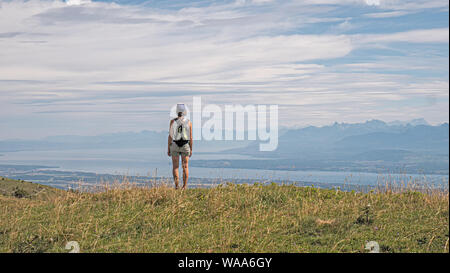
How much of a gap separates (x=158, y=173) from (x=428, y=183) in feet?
27.8

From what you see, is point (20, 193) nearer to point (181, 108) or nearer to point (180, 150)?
point (180, 150)

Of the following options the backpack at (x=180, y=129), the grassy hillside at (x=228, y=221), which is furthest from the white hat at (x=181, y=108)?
the grassy hillside at (x=228, y=221)

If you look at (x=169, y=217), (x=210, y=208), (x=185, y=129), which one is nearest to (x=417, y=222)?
(x=210, y=208)

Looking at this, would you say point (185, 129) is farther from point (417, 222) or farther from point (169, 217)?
point (417, 222)

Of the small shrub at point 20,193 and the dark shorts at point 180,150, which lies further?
the small shrub at point 20,193

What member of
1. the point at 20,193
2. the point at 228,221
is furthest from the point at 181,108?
the point at 20,193

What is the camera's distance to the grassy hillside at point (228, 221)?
853cm

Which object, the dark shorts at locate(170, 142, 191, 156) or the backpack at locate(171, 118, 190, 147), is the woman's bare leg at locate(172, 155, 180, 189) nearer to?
the dark shorts at locate(170, 142, 191, 156)

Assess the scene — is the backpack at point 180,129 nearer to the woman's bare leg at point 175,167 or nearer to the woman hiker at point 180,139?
the woman hiker at point 180,139

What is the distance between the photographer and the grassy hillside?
8.53 meters

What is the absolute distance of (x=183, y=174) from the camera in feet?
44.4

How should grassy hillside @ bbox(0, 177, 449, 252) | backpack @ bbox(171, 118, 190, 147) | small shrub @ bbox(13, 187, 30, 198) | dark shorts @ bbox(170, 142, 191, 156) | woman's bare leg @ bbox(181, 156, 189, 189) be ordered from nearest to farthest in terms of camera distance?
grassy hillside @ bbox(0, 177, 449, 252)
backpack @ bbox(171, 118, 190, 147)
dark shorts @ bbox(170, 142, 191, 156)
woman's bare leg @ bbox(181, 156, 189, 189)
small shrub @ bbox(13, 187, 30, 198)

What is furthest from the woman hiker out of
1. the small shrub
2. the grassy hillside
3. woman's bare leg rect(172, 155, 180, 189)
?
the small shrub

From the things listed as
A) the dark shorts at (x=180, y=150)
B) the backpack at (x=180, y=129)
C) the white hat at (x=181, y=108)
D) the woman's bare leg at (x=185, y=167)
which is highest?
the white hat at (x=181, y=108)
